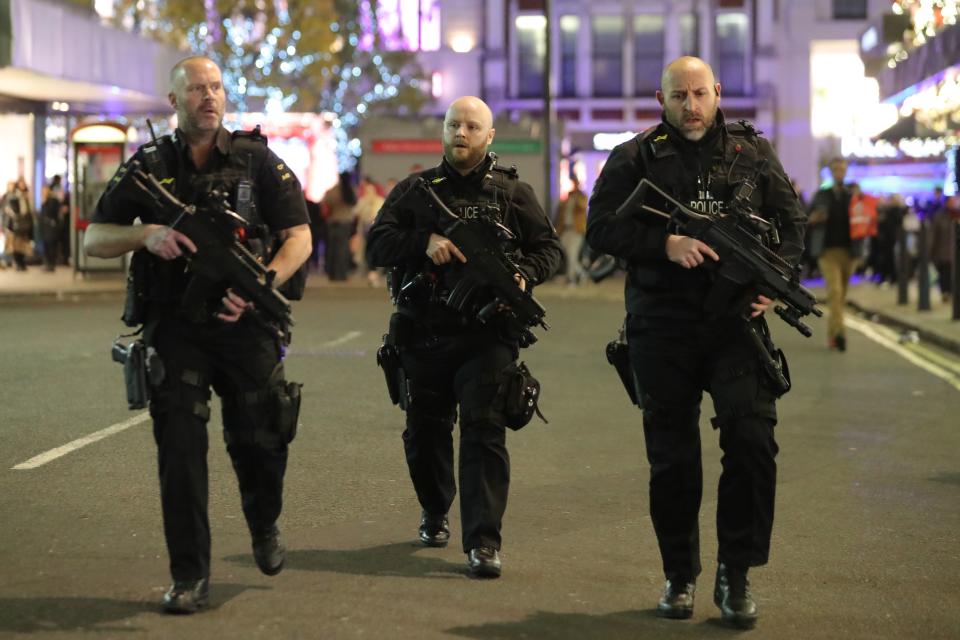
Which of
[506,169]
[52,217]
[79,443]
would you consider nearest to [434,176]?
[506,169]

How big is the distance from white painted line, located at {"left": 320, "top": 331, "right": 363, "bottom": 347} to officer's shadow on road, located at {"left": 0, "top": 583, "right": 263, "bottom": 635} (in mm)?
10828

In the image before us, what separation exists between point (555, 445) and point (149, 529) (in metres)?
3.48

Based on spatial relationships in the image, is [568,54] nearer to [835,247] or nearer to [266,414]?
[835,247]

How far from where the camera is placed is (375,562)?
6805 millimetres

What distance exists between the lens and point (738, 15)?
63.0 metres

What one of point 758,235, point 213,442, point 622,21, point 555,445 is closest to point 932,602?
point 758,235

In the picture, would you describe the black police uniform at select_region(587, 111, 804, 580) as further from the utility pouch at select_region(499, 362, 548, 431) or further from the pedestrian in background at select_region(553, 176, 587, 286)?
the pedestrian in background at select_region(553, 176, 587, 286)

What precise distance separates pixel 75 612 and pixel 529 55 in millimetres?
58079

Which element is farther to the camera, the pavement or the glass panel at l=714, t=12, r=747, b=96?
the glass panel at l=714, t=12, r=747, b=96

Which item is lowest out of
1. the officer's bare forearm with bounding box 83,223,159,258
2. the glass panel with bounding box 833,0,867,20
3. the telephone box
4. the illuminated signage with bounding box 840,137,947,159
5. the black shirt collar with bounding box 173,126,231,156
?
the officer's bare forearm with bounding box 83,223,159,258

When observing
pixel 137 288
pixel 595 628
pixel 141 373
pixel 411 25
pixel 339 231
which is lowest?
pixel 595 628

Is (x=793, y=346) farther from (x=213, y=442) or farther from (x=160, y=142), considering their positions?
(x=160, y=142)

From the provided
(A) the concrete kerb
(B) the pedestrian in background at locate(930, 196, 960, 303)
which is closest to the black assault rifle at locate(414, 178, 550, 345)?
(A) the concrete kerb

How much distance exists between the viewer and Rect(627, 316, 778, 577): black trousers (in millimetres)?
5922
